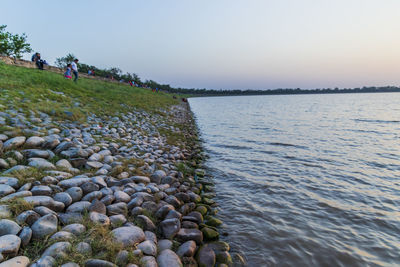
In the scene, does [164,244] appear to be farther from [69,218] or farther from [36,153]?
[36,153]

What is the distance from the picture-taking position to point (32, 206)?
3.01 meters

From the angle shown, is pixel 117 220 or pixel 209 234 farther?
pixel 209 234

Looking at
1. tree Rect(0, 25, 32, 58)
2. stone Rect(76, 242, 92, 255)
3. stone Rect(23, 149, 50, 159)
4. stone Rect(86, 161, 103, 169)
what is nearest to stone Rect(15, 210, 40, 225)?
stone Rect(76, 242, 92, 255)

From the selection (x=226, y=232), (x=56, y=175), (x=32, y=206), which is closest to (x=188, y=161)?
(x=226, y=232)

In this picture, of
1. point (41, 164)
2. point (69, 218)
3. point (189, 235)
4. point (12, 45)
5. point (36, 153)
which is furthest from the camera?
point (12, 45)

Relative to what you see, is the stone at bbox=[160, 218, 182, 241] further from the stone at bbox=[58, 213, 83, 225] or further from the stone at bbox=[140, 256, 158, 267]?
the stone at bbox=[58, 213, 83, 225]

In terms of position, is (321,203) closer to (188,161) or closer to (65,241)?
(188,161)

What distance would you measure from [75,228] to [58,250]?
460mm

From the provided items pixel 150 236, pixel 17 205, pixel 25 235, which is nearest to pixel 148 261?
pixel 150 236

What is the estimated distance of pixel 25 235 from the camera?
2.47 meters

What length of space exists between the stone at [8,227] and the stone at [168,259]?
71.4 inches

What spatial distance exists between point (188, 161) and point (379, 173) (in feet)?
23.4

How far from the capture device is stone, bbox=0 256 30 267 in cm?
208

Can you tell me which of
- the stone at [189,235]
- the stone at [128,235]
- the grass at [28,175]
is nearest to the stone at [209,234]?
the stone at [189,235]
